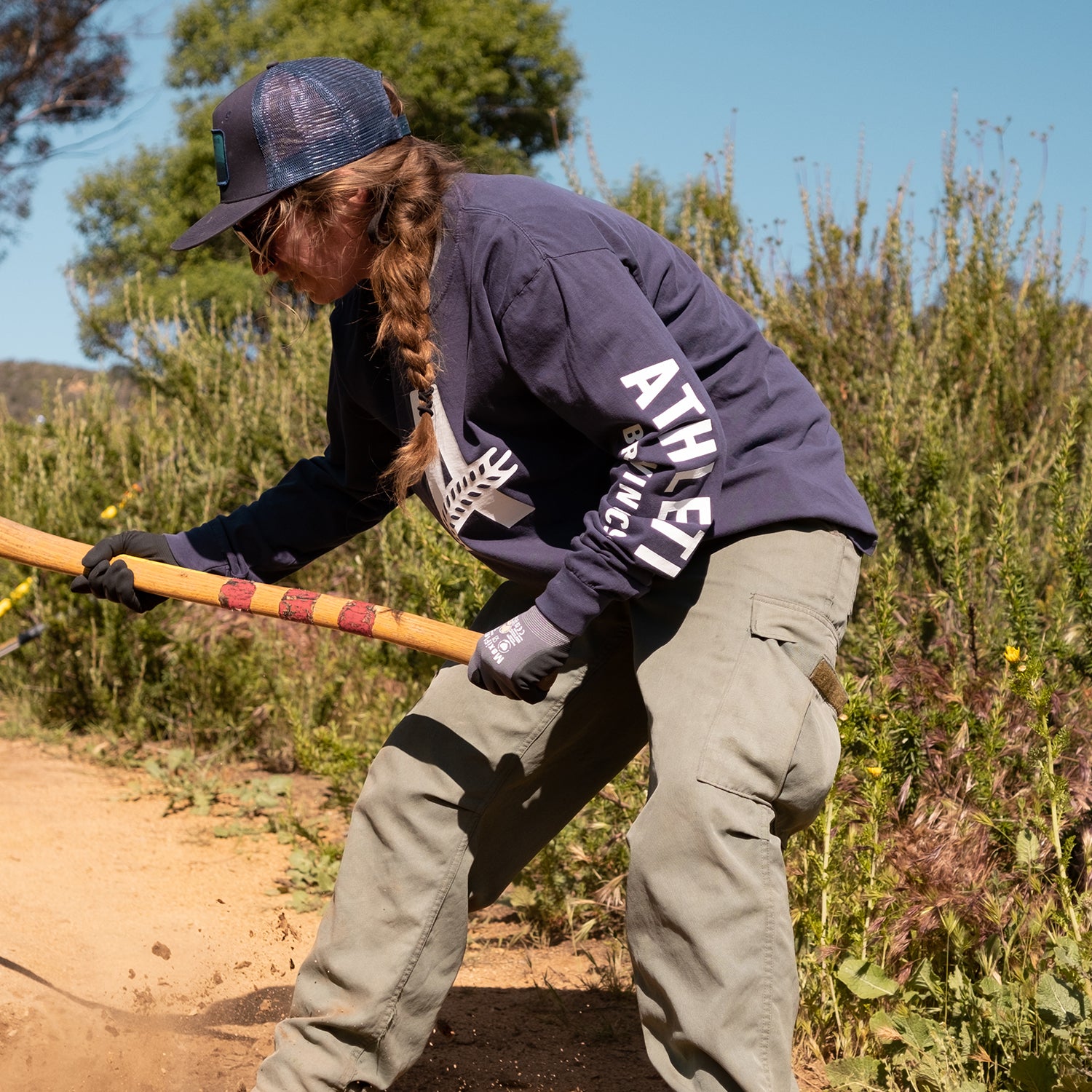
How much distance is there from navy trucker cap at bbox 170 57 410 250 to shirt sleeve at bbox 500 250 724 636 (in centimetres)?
43

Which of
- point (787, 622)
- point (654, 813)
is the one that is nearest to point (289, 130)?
point (787, 622)

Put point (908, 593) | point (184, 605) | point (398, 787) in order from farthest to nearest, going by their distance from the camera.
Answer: point (184, 605) → point (908, 593) → point (398, 787)

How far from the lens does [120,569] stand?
2367mm

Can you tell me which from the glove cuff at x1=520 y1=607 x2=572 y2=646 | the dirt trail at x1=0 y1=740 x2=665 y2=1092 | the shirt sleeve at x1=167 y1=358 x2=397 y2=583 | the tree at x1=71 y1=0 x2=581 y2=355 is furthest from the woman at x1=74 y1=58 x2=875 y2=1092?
the tree at x1=71 y1=0 x2=581 y2=355

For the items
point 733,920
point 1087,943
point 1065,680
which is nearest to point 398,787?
point 733,920

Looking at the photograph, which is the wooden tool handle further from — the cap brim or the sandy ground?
the sandy ground

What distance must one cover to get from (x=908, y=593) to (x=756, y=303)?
2038mm

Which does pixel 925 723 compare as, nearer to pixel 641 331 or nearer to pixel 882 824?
pixel 882 824

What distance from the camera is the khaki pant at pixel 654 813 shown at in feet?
5.89

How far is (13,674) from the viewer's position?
524cm

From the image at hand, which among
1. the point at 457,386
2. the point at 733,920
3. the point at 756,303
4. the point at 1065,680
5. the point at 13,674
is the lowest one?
the point at 13,674

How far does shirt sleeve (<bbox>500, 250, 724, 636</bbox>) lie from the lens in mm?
1784

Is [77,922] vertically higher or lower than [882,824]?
lower

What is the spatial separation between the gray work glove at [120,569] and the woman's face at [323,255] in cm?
70
